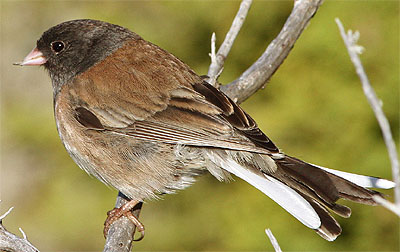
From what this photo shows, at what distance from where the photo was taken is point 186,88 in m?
2.88

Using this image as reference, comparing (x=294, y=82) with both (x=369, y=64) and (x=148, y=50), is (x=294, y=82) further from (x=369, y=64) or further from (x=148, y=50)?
(x=148, y=50)

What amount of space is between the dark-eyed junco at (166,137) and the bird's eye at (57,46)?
19 centimetres

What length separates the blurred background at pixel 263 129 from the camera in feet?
13.2

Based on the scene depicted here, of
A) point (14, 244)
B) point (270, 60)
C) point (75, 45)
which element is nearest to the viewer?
point (14, 244)

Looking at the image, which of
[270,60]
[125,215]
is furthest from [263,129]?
[125,215]

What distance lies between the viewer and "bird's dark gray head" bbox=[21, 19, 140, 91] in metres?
3.18

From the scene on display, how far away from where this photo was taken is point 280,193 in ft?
8.34

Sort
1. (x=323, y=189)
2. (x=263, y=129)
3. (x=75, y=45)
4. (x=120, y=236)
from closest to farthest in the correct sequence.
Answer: (x=323, y=189)
(x=120, y=236)
(x=75, y=45)
(x=263, y=129)

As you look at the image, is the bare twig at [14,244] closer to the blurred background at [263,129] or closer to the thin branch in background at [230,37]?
the thin branch in background at [230,37]

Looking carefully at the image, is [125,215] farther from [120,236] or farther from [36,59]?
[36,59]

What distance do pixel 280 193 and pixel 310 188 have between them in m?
0.14

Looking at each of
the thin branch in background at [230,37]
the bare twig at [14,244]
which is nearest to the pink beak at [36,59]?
the thin branch in background at [230,37]

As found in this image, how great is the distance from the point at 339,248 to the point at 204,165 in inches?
66.7

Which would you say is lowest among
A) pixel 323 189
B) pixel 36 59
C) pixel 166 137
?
pixel 323 189
